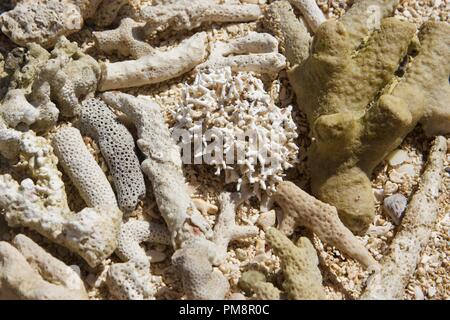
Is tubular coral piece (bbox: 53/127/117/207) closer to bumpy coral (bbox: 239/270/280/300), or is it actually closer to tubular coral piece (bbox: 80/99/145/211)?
tubular coral piece (bbox: 80/99/145/211)

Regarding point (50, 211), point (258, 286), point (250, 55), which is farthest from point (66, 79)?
point (258, 286)

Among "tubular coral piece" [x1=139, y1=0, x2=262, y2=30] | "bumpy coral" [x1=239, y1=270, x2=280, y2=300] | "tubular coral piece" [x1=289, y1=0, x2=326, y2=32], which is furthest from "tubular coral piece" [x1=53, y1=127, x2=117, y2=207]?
"tubular coral piece" [x1=289, y1=0, x2=326, y2=32]

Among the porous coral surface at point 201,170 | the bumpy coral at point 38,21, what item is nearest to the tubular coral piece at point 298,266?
the porous coral surface at point 201,170

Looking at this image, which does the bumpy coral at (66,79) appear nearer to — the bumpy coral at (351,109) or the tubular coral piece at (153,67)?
the tubular coral piece at (153,67)

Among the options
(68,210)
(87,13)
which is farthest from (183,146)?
(87,13)

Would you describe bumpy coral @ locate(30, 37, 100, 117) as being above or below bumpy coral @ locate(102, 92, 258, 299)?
above

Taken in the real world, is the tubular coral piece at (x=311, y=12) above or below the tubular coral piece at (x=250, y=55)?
above

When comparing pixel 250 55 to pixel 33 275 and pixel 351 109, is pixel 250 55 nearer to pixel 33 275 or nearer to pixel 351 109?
pixel 351 109
